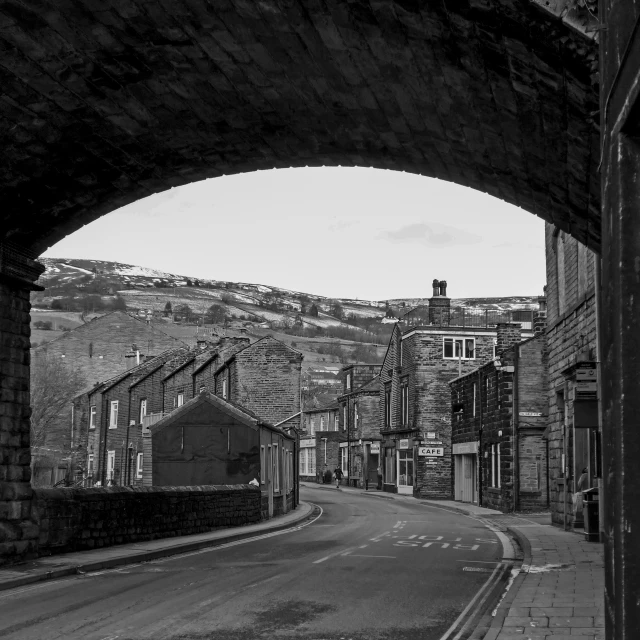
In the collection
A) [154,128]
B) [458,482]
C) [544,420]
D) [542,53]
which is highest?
[154,128]

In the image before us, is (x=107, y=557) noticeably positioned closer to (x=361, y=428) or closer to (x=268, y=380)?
(x=268, y=380)

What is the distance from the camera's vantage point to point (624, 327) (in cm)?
443

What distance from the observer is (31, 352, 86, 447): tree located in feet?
192

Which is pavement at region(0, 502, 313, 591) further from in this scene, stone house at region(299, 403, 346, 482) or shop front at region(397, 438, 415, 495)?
stone house at region(299, 403, 346, 482)

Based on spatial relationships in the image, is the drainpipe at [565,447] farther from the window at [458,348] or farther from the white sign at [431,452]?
the window at [458,348]

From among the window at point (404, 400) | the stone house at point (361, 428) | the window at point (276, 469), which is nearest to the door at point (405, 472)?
the window at point (404, 400)

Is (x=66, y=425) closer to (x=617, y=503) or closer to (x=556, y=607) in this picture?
(x=556, y=607)

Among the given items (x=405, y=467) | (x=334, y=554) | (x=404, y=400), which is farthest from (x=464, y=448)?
(x=334, y=554)

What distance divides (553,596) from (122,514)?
10.00 meters

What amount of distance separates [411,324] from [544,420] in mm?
18925

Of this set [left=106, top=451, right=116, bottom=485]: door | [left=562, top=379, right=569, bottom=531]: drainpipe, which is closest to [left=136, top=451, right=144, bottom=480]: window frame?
[left=106, top=451, right=116, bottom=485]: door

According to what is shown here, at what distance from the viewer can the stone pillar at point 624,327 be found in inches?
166

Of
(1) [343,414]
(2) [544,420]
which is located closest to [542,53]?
(2) [544,420]

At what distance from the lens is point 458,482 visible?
44062 mm
